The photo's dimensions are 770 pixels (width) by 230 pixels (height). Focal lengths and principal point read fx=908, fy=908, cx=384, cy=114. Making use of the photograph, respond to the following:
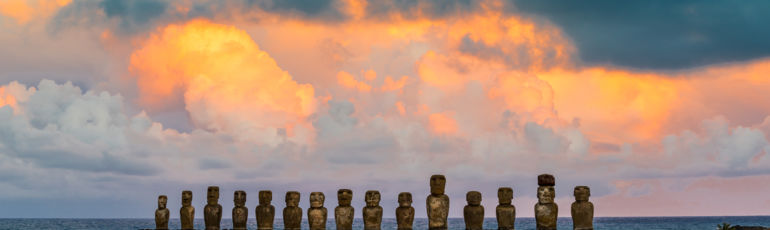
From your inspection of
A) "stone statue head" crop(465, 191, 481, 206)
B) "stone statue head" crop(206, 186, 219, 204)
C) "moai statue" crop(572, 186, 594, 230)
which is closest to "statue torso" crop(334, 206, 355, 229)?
"stone statue head" crop(465, 191, 481, 206)

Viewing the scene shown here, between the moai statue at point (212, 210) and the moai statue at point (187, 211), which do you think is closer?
the moai statue at point (187, 211)

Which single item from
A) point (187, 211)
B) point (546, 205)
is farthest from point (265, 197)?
point (546, 205)

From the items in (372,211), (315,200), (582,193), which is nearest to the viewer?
(582,193)

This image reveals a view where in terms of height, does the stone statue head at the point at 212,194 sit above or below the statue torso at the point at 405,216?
above

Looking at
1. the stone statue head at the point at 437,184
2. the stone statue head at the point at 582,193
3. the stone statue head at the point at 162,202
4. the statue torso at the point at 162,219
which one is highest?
the stone statue head at the point at 437,184

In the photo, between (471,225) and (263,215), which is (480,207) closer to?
(471,225)

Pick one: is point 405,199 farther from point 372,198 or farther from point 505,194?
point 505,194

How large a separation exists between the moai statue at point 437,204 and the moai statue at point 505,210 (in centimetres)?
191

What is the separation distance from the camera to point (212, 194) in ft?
117

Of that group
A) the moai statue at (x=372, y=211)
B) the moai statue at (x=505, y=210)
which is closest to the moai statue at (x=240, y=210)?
the moai statue at (x=372, y=211)

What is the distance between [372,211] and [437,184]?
254cm

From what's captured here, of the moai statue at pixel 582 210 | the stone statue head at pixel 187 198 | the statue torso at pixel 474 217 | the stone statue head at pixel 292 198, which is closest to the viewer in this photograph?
the moai statue at pixel 582 210

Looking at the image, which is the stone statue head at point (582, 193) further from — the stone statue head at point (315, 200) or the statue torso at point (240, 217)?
the statue torso at point (240, 217)

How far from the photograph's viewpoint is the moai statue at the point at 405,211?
3192 centimetres
